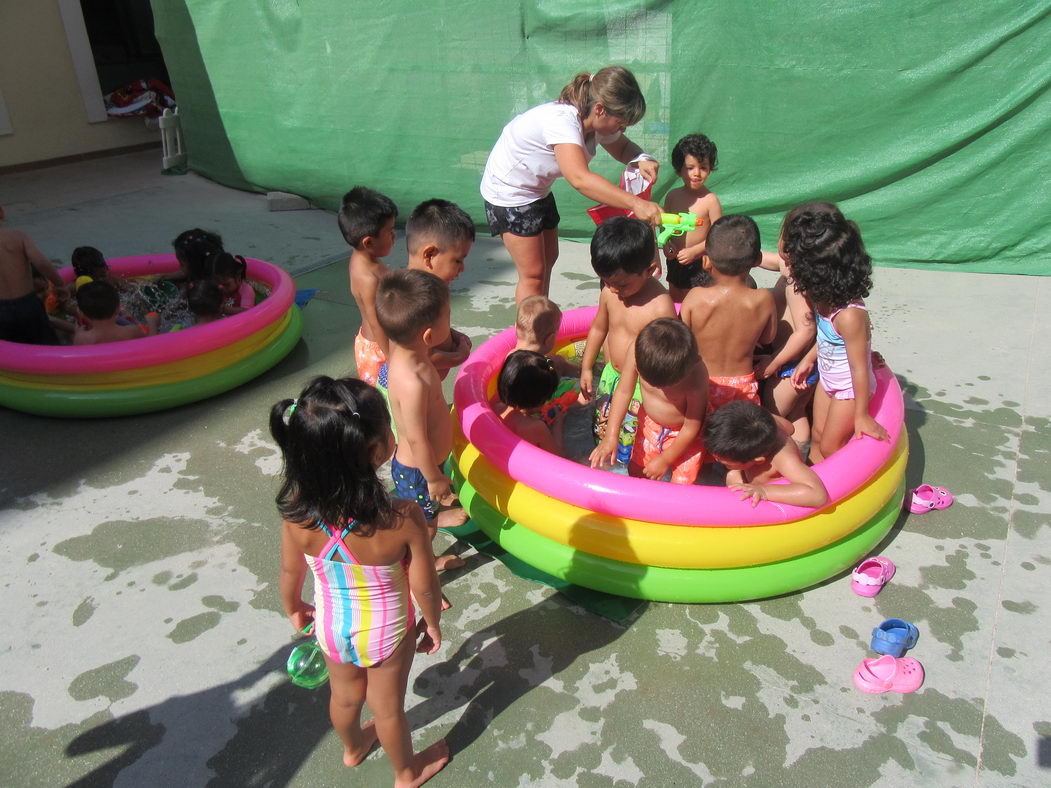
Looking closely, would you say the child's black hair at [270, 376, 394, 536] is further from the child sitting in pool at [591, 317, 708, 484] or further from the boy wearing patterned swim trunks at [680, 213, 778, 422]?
the boy wearing patterned swim trunks at [680, 213, 778, 422]

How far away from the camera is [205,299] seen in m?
4.84

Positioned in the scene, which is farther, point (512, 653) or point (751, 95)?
point (751, 95)

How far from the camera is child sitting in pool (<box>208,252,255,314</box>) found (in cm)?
505

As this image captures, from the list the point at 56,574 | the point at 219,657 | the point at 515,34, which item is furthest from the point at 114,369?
the point at 515,34

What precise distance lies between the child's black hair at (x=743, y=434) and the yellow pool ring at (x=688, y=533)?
11.4 inches

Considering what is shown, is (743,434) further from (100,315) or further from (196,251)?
(196,251)

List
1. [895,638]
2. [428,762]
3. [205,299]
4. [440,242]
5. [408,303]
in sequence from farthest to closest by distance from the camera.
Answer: [205,299] < [440,242] < [895,638] < [408,303] < [428,762]

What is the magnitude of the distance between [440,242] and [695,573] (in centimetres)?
165

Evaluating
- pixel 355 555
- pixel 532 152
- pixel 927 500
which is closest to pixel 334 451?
pixel 355 555

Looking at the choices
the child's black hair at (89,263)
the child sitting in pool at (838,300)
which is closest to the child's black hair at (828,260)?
the child sitting in pool at (838,300)

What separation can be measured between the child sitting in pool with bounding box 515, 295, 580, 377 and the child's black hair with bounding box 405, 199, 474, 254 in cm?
69

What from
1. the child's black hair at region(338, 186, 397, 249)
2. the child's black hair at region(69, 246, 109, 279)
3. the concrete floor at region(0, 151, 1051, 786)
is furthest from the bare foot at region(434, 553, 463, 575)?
the child's black hair at region(69, 246, 109, 279)

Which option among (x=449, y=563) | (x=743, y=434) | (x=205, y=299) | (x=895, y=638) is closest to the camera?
(x=895, y=638)

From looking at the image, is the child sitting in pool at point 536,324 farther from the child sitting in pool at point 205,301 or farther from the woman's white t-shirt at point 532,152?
the child sitting in pool at point 205,301
